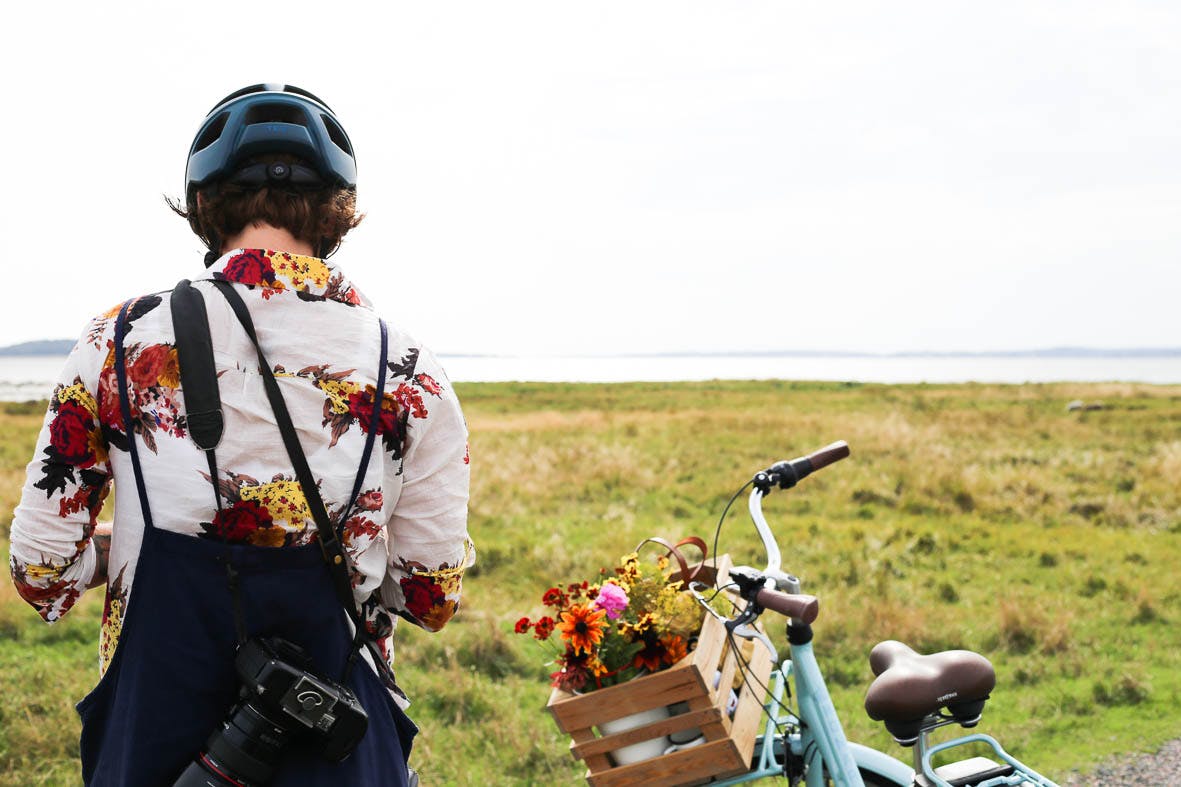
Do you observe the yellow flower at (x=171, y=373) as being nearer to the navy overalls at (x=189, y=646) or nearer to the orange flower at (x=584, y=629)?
the navy overalls at (x=189, y=646)

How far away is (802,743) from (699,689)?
0.35 m

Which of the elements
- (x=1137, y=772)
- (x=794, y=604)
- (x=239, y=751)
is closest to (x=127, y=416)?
(x=239, y=751)

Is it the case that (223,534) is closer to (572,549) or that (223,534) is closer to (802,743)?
(802,743)

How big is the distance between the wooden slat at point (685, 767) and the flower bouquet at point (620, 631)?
25 cm

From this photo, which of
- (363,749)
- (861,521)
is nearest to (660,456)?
(861,521)

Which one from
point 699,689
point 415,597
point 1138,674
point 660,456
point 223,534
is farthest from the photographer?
point 660,456

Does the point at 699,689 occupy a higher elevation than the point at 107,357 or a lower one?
lower

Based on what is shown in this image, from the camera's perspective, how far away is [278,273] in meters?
1.62

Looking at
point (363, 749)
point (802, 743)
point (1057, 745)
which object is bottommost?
point (1057, 745)

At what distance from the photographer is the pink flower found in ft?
8.88

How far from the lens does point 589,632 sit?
2.63 metres

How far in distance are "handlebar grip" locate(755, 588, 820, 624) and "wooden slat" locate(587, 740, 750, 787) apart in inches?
22.4

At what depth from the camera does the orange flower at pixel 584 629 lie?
262cm

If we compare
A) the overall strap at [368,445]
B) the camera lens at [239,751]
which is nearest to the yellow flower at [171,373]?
the overall strap at [368,445]
